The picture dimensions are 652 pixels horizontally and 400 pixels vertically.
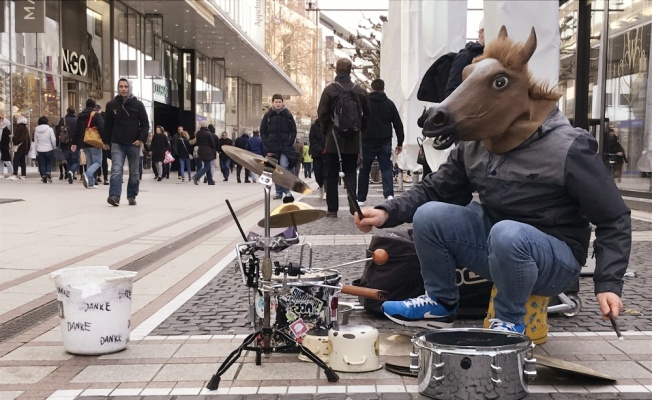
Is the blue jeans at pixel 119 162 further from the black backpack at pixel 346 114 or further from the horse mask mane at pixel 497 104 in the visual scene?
the horse mask mane at pixel 497 104

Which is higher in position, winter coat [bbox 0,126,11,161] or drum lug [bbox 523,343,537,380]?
winter coat [bbox 0,126,11,161]

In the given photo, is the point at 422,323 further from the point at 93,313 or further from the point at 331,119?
the point at 331,119

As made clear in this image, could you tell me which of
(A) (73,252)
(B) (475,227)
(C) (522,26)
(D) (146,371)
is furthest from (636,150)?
(D) (146,371)

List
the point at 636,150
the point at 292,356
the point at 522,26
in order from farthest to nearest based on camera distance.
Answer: the point at 636,150
the point at 522,26
the point at 292,356

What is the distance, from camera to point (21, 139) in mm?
20281

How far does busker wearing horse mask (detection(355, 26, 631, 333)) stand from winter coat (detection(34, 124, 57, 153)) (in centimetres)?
1752

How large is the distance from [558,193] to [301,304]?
1.25m

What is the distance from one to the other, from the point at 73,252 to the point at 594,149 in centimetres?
515

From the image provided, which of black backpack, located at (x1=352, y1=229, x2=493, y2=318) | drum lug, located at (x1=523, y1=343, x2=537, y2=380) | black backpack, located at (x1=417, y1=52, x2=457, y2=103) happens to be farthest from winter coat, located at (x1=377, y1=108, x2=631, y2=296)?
black backpack, located at (x1=417, y1=52, x2=457, y2=103)

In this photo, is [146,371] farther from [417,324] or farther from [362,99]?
[362,99]

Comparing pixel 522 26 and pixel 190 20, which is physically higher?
pixel 190 20

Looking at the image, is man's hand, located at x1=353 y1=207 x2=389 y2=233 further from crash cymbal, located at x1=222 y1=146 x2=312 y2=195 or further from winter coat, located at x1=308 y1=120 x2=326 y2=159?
winter coat, located at x1=308 y1=120 x2=326 y2=159

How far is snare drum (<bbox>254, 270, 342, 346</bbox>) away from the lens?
3617mm

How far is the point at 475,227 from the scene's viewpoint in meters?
3.77
